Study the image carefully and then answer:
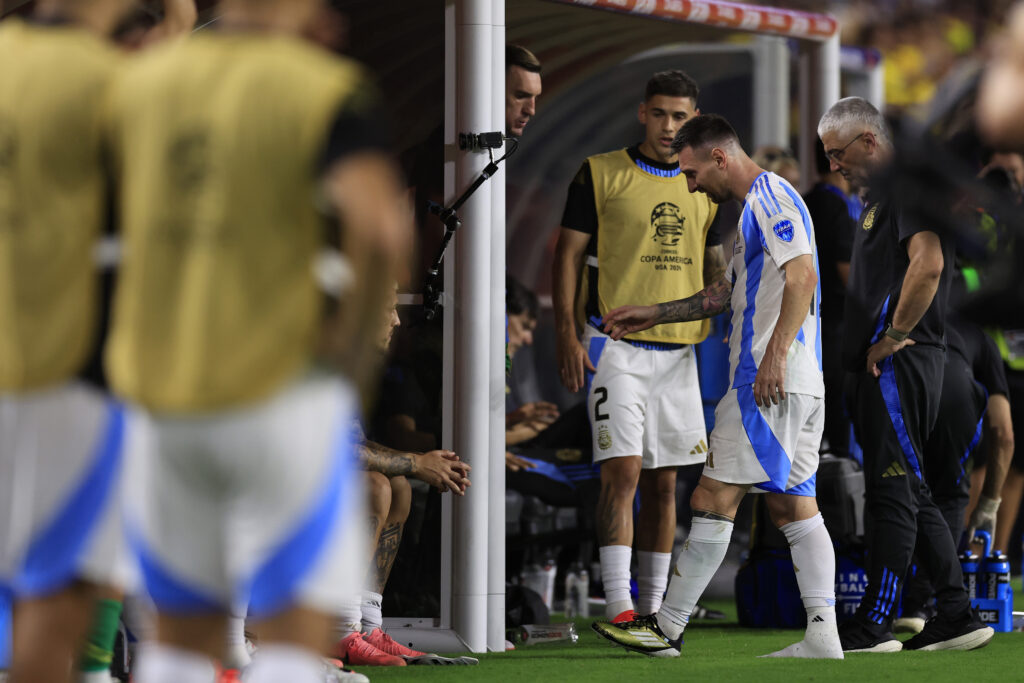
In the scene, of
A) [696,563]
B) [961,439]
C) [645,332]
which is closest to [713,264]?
[645,332]

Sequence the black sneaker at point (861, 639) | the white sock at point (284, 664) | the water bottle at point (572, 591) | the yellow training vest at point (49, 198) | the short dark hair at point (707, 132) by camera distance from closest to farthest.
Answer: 1. the white sock at point (284, 664)
2. the yellow training vest at point (49, 198)
3. the short dark hair at point (707, 132)
4. the black sneaker at point (861, 639)
5. the water bottle at point (572, 591)

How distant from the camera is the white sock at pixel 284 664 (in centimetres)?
200

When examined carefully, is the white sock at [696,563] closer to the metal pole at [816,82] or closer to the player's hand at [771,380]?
the player's hand at [771,380]

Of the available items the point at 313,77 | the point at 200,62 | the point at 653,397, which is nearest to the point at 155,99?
the point at 200,62

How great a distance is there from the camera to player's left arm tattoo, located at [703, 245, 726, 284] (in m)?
→ 6.67

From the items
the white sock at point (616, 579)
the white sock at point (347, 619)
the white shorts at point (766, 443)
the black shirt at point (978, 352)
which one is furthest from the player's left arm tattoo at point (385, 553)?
the black shirt at point (978, 352)

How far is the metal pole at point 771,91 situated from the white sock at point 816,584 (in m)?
4.48

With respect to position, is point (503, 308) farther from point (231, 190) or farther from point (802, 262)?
point (231, 190)

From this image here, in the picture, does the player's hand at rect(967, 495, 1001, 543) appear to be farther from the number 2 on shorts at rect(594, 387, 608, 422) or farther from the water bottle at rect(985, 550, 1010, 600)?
the number 2 on shorts at rect(594, 387, 608, 422)

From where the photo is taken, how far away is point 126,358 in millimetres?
2158

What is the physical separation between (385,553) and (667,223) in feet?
6.84

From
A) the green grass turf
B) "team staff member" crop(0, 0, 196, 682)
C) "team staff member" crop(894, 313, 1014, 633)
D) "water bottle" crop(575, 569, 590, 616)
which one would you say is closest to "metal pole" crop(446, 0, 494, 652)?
the green grass turf

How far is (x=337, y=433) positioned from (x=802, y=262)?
3.52 metres

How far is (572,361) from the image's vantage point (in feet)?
20.6
